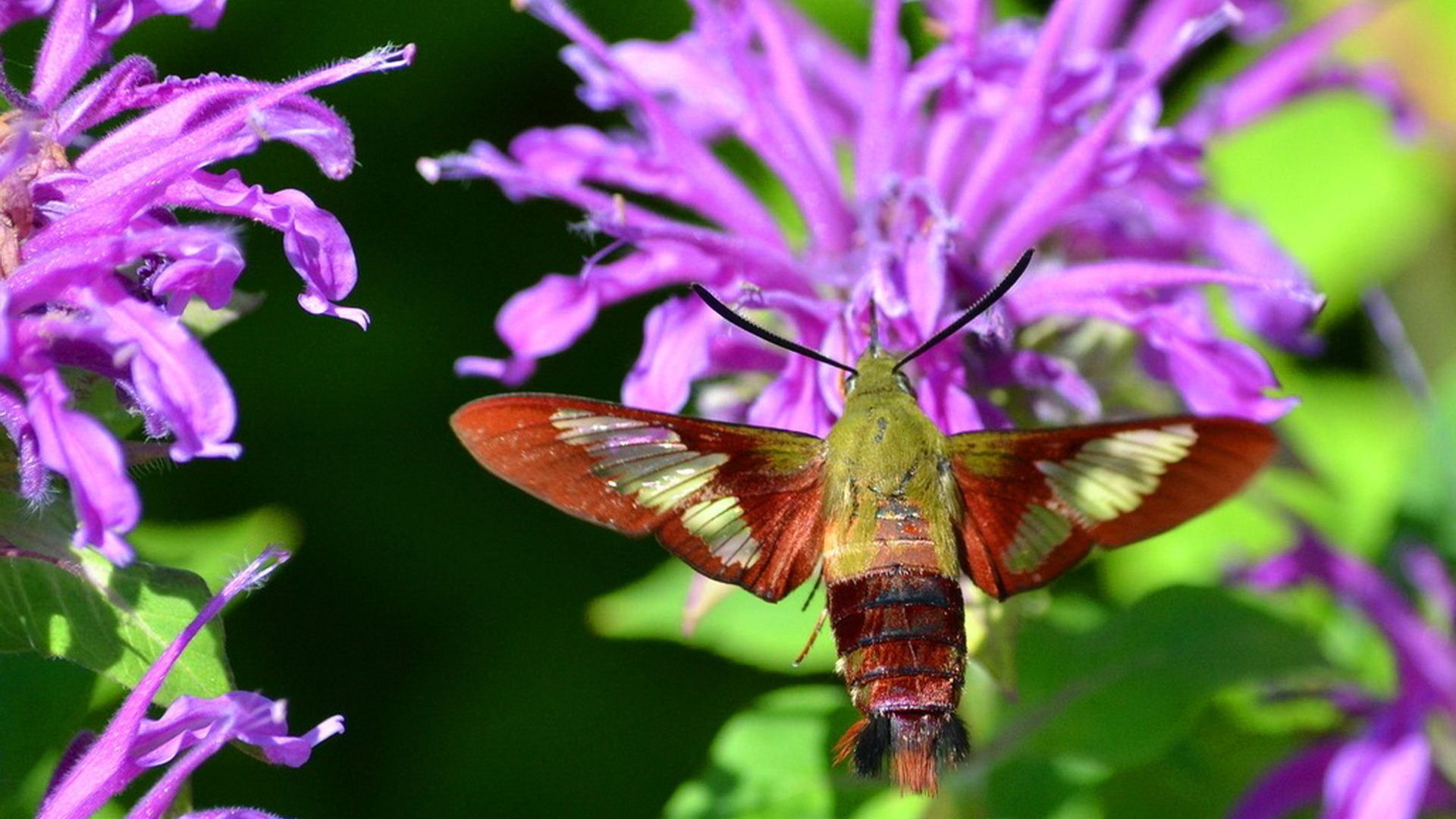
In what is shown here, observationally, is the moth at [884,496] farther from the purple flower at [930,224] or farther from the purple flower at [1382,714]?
the purple flower at [1382,714]

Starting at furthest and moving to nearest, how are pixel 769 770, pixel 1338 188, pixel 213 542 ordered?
pixel 1338 188 < pixel 213 542 < pixel 769 770

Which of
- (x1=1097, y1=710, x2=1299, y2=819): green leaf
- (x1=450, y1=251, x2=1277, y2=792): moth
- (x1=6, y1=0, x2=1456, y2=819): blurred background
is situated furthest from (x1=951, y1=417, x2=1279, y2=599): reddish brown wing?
(x1=6, y1=0, x2=1456, y2=819): blurred background

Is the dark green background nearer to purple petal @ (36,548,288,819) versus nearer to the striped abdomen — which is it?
the striped abdomen

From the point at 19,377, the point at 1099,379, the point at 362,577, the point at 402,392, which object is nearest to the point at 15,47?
the point at 402,392

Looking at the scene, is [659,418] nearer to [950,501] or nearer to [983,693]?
[950,501]

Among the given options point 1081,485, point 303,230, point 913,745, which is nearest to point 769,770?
point 913,745

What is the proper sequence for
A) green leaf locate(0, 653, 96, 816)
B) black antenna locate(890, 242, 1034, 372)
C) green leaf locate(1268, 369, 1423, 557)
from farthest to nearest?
green leaf locate(1268, 369, 1423, 557)
black antenna locate(890, 242, 1034, 372)
green leaf locate(0, 653, 96, 816)

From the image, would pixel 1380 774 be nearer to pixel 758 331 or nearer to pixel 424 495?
pixel 758 331

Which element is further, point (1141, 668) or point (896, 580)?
point (1141, 668)
